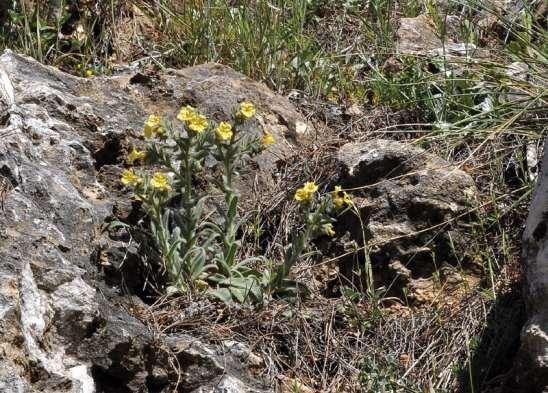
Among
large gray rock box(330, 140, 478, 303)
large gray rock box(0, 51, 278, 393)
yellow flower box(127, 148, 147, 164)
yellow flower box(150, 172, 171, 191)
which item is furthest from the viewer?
large gray rock box(330, 140, 478, 303)

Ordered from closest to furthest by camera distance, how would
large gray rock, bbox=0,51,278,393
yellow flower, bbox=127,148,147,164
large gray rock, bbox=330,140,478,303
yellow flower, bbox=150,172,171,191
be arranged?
1. large gray rock, bbox=0,51,278,393
2. yellow flower, bbox=150,172,171,191
3. yellow flower, bbox=127,148,147,164
4. large gray rock, bbox=330,140,478,303

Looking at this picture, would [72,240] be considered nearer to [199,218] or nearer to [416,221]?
[199,218]

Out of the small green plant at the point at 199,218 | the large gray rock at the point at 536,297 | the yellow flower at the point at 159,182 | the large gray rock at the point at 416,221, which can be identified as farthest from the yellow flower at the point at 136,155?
the large gray rock at the point at 536,297

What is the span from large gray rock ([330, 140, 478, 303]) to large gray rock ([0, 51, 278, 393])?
23.4 inches

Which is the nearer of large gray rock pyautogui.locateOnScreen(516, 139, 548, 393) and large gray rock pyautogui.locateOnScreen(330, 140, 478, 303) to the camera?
large gray rock pyautogui.locateOnScreen(516, 139, 548, 393)

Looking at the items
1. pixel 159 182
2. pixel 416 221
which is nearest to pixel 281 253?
pixel 416 221

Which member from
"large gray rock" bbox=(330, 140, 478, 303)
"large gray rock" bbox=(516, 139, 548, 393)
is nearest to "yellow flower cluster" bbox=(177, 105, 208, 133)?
"large gray rock" bbox=(330, 140, 478, 303)

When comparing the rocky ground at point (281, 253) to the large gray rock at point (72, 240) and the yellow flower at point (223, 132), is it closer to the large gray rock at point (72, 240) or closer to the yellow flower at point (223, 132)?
the large gray rock at point (72, 240)

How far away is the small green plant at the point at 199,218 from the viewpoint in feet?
9.04

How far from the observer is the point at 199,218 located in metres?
2.97

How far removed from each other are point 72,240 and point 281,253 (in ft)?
2.80

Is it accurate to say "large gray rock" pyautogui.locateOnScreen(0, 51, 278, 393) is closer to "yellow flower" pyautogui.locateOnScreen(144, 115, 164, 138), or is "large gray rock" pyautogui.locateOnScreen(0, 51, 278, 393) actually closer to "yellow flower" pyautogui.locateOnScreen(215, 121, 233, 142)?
"yellow flower" pyautogui.locateOnScreen(144, 115, 164, 138)

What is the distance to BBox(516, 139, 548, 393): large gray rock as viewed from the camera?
2.26 m

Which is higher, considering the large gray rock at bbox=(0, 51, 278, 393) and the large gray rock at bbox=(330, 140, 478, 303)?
the large gray rock at bbox=(0, 51, 278, 393)
